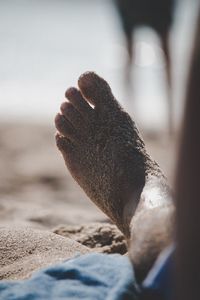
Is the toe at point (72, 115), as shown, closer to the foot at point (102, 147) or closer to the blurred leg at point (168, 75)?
the foot at point (102, 147)

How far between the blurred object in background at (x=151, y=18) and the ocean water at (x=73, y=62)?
0.14 meters

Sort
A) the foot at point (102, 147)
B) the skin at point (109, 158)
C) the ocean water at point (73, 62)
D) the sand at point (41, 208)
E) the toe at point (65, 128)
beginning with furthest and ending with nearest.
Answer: the ocean water at point (73, 62) → the toe at point (65, 128) → the foot at point (102, 147) → the sand at point (41, 208) → the skin at point (109, 158)

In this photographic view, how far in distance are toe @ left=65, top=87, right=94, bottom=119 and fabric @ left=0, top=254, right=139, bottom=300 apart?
1053 mm

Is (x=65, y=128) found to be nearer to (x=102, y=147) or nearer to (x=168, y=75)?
(x=102, y=147)

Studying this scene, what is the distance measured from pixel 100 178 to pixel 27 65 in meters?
5.58

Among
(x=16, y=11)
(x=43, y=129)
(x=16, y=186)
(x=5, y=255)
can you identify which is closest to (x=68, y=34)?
(x=16, y=11)

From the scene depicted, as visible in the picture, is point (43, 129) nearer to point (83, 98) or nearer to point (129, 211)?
point (83, 98)

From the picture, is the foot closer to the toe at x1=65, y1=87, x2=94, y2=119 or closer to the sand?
the toe at x1=65, y1=87, x2=94, y2=119

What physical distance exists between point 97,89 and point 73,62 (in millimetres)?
5229

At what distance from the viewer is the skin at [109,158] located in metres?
2.03

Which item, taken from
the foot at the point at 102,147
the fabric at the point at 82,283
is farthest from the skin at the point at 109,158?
the fabric at the point at 82,283

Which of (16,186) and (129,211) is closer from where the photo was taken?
(129,211)

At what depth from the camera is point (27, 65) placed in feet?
25.8

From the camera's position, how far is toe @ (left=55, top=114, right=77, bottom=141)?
2773mm
